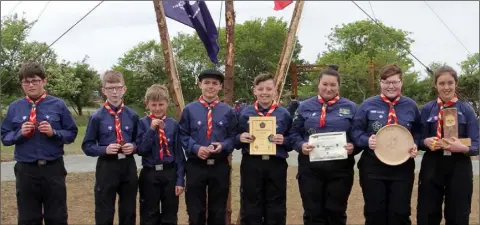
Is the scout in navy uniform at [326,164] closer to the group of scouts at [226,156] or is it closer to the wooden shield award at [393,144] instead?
the group of scouts at [226,156]

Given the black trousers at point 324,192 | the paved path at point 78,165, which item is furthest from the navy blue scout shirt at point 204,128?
the paved path at point 78,165

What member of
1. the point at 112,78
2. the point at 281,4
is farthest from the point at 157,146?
the point at 281,4

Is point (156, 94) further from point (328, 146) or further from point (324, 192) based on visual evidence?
point (324, 192)

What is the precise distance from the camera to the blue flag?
6.98 meters

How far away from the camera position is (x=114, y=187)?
5.23 metres

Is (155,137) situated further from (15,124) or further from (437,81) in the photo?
(437,81)

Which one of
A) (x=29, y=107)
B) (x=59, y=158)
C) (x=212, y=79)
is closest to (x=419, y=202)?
(x=212, y=79)

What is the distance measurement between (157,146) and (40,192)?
125cm

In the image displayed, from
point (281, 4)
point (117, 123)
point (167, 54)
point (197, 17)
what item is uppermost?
point (281, 4)

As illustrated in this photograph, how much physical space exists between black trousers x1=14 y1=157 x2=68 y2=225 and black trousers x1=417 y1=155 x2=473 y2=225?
3.64 m

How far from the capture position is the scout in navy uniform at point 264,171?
5.27 m

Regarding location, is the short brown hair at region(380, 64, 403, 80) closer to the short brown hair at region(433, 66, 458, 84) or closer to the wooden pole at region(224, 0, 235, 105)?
the short brown hair at region(433, 66, 458, 84)

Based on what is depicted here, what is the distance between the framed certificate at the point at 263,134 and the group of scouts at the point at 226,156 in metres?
0.07

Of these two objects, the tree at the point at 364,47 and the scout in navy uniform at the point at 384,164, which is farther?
the tree at the point at 364,47
